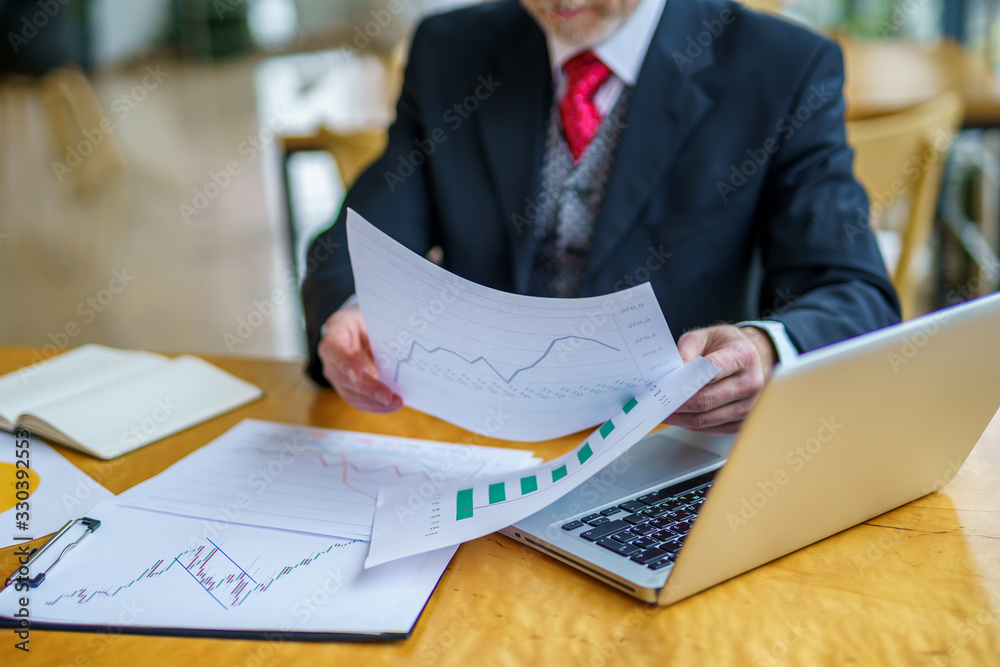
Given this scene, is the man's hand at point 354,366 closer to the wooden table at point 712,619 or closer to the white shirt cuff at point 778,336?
the wooden table at point 712,619

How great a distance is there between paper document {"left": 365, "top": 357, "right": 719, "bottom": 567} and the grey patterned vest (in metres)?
0.58

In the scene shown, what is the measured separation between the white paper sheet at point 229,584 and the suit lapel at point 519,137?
0.66 metres

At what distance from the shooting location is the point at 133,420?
937mm

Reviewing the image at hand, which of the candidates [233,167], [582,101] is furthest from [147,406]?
[233,167]

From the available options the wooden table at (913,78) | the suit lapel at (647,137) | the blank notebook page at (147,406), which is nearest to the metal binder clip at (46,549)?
the blank notebook page at (147,406)

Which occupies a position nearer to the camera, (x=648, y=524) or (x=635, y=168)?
(x=648, y=524)

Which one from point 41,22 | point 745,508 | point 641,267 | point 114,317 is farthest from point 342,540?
point 41,22

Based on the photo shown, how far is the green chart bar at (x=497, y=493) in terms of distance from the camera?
2.21 ft

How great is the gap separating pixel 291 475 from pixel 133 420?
273 millimetres

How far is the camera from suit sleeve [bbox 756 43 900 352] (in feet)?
3.24

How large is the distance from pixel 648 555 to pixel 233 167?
544 cm

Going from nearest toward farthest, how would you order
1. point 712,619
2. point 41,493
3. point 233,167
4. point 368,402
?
point 712,619, point 41,493, point 368,402, point 233,167

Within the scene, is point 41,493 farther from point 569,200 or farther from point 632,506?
point 569,200

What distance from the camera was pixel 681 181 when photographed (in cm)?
117
